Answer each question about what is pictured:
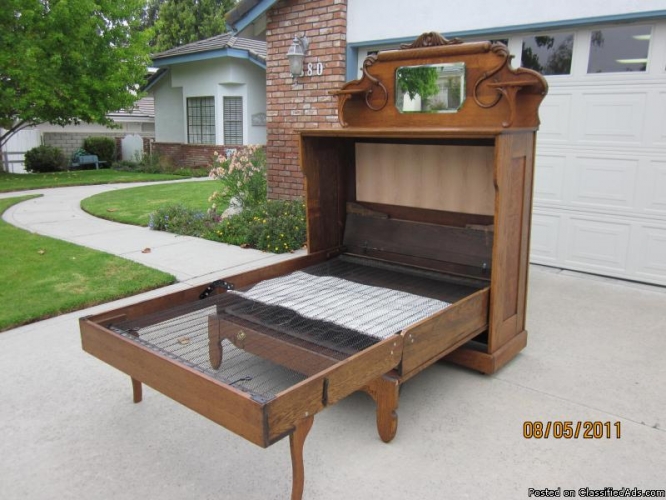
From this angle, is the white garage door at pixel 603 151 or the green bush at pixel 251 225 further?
the green bush at pixel 251 225

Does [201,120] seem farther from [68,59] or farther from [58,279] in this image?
[58,279]

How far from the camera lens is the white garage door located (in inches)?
197

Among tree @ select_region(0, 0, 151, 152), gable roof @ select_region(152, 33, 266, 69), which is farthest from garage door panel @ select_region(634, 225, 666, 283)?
tree @ select_region(0, 0, 151, 152)

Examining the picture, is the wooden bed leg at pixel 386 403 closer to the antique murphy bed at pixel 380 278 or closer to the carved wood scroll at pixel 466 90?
the antique murphy bed at pixel 380 278

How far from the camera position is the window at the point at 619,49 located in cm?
497

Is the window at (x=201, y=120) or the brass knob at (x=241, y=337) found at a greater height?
the window at (x=201, y=120)

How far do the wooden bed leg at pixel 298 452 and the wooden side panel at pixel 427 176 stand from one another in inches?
83.9

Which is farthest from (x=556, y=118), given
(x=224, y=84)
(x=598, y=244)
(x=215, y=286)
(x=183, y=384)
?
(x=224, y=84)

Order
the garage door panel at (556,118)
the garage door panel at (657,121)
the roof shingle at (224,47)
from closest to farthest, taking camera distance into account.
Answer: the garage door panel at (657,121)
the garage door panel at (556,118)
the roof shingle at (224,47)

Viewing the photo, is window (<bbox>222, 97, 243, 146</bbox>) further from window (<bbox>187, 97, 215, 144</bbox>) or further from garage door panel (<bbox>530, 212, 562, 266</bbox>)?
garage door panel (<bbox>530, 212, 562, 266</bbox>)

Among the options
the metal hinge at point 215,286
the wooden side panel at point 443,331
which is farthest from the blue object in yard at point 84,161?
the wooden side panel at point 443,331

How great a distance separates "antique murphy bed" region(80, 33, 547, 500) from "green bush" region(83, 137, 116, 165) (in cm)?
1725

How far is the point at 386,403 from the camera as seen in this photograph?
8.84 ft
